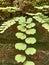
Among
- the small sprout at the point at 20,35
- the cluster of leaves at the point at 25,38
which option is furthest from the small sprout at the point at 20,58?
the small sprout at the point at 20,35

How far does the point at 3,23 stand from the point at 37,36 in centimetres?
23

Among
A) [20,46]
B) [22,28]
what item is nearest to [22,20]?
[22,28]

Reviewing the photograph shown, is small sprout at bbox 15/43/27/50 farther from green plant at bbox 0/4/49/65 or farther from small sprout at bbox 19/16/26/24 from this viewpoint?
small sprout at bbox 19/16/26/24

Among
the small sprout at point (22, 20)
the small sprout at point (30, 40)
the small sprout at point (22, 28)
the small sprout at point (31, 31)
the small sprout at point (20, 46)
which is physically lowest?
the small sprout at point (20, 46)

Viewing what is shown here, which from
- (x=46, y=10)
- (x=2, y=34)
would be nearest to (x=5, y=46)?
(x=2, y=34)

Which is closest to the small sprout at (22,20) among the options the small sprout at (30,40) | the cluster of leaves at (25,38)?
the cluster of leaves at (25,38)

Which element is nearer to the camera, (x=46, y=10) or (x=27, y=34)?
(x=27, y=34)

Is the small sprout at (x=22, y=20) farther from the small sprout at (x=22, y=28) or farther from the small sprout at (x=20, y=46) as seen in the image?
the small sprout at (x=20, y=46)

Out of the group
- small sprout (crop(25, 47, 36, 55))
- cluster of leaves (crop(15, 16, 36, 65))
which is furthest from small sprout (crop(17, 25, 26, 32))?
small sprout (crop(25, 47, 36, 55))

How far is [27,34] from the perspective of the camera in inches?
44.6

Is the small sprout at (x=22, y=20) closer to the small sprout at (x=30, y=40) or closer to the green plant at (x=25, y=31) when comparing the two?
the green plant at (x=25, y=31)

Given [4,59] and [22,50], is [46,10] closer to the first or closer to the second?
[22,50]

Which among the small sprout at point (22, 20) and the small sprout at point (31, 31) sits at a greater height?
the small sprout at point (22, 20)

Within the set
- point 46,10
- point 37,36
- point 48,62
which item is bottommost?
point 48,62
